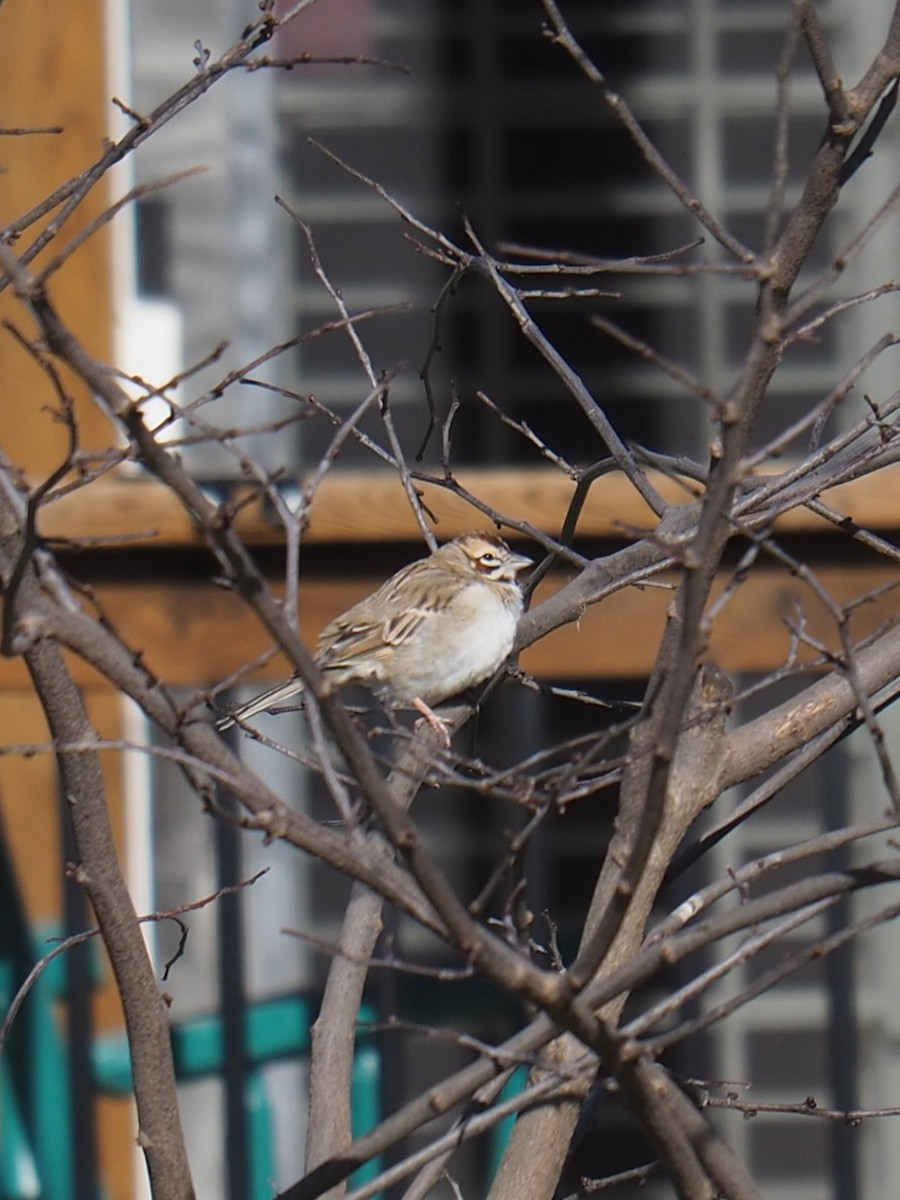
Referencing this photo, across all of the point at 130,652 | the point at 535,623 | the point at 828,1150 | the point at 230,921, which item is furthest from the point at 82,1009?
the point at 828,1150

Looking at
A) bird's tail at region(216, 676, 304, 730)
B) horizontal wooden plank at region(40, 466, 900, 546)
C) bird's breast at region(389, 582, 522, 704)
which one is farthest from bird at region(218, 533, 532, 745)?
bird's tail at region(216, 676, 304, 730)

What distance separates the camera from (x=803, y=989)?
5.46 m

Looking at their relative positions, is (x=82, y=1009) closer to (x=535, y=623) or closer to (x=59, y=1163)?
(x=59, y=1163)

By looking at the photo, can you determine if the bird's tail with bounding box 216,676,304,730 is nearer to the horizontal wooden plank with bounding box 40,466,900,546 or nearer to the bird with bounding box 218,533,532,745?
the bird with bounding box 218,533,532,745

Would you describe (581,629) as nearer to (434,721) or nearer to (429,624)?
(429,624)

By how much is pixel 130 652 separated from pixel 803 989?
4295 mm

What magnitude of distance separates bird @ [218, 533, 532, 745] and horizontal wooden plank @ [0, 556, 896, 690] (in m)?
0.13

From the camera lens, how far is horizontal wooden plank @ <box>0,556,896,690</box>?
3639 mm

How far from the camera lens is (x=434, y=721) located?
125 inches

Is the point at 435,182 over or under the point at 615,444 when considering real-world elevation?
over

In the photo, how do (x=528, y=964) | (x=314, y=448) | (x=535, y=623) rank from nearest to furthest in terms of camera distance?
(x=528, y=964), (x=535, y=623), (x=314, y=448)

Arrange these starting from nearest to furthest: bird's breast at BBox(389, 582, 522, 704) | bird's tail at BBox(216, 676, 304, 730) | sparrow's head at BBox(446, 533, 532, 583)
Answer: bird's tail at BBox(216, 676, 304, 730) → bird's breast at BBox(389, 582, 522, 704) → sparrow's head at BBox(446, 533, 532, 583)

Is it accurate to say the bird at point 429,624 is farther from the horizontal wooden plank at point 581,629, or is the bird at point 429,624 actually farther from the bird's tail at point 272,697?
the bird's tail at point 272,697

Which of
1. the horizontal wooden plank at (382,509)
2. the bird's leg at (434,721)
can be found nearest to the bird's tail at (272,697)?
the bird's leg at (434,721)
